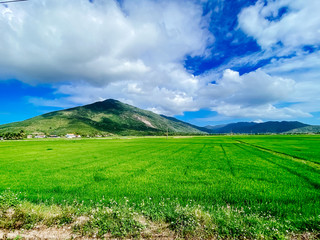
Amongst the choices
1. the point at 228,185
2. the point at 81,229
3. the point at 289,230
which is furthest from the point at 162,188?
the point at 289,230

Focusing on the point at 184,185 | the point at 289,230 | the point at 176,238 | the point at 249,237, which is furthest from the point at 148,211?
the point at 289,230

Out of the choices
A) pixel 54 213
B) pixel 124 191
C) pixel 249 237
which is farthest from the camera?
pixel 124 191

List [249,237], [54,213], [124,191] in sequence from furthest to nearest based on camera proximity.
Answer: [124,191]
[54,213]
[249,237]

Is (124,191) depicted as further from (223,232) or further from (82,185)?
(223,232)

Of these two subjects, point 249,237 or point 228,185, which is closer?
point 249,237

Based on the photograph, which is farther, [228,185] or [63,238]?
[228,185]

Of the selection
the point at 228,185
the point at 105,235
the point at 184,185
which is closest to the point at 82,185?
the point at 105,235

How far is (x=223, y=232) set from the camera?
5.32 metres

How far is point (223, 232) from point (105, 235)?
4.15 m

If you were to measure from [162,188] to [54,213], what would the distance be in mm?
5793

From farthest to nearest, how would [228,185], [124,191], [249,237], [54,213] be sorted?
1. [228,185]
2. [124,191]
3. [54,213]
4. [249,237]

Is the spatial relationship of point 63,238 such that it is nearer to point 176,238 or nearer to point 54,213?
point 54,213

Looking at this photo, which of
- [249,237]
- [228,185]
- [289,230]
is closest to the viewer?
[249,237]

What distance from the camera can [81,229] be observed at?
560 centimetres
